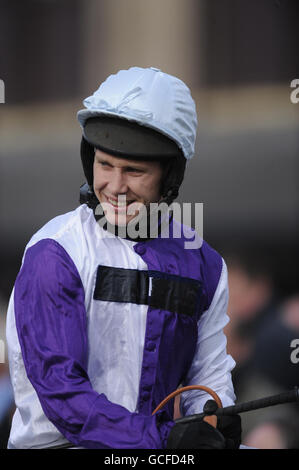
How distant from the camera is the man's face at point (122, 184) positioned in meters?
2.29

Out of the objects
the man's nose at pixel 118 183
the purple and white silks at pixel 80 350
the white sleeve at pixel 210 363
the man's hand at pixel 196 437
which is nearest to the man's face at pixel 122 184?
the man's nose at pixel 118 183

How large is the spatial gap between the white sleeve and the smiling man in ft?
0.08

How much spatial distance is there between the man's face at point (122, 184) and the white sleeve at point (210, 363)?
36 centimetres

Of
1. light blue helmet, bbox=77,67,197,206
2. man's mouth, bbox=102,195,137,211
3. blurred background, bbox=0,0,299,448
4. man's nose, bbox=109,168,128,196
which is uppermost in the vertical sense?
light blue helmet, bbox=77,67,197,206

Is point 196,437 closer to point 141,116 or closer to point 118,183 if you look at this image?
point 118,183

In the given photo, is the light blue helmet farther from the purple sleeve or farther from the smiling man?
the purple sleeve

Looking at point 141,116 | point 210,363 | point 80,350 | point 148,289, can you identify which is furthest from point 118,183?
point 210,363

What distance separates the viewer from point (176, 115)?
231 centimetres

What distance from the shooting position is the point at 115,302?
2.30 meters

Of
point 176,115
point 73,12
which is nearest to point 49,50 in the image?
point 73,12

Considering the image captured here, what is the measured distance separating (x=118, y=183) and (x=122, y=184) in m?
0.01

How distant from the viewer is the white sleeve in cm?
247

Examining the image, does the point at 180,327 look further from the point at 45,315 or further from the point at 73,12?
the point at 73,12

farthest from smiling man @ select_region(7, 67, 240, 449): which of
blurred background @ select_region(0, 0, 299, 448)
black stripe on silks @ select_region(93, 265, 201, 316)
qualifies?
Result: blurred background @ select_region(0, 0, 299, 448)
